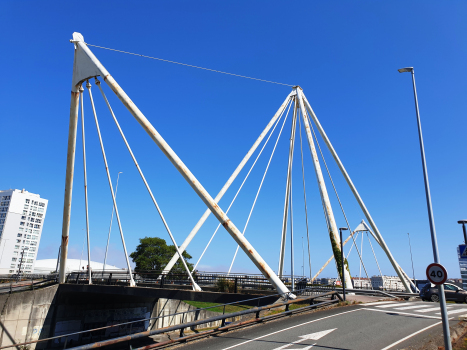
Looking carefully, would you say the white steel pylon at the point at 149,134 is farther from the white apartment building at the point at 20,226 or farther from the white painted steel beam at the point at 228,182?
the white apartment building at the point at 20,226

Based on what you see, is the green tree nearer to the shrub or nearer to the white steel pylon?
the white steel pylon

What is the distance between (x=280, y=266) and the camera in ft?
98.6

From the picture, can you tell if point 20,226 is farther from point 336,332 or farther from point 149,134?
point 336,332

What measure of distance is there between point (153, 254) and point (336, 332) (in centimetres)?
7101

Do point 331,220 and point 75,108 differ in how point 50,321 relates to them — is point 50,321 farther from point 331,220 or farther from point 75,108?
point 331,220

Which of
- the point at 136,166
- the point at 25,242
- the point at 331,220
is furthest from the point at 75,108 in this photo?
the point at 25,242

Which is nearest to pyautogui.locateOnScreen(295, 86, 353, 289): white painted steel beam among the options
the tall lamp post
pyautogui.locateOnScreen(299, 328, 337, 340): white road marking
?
pyautogui.locateOnScreen(299, 328, 337, 340): white road marking

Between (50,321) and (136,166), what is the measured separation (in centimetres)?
1778

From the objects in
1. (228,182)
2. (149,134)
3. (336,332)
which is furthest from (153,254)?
(336,332)

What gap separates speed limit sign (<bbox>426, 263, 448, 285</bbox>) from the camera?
357 inches

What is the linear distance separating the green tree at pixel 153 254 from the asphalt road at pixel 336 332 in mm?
65161

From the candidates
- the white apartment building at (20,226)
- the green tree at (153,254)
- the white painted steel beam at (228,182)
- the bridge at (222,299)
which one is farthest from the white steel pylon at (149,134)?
the white apartment building at (20,226)

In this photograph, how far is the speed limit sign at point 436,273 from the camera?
907 cm

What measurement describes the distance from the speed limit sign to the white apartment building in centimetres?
16186
